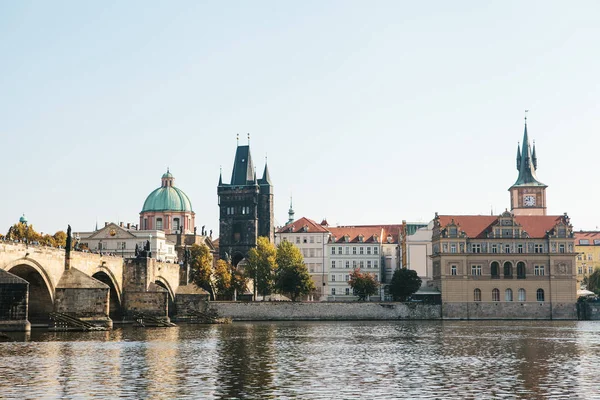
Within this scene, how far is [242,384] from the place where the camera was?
1448 inches

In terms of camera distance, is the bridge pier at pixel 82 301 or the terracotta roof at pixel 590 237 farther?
the terracotta roof at pixel 590 237

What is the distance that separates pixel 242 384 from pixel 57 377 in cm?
794

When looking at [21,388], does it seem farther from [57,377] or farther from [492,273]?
[492,273]

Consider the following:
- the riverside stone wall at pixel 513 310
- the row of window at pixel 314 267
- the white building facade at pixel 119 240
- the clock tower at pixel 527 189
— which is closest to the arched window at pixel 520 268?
the riverside stone wall at pixel 513 310

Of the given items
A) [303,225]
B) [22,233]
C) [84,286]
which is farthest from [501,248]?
[84,286]

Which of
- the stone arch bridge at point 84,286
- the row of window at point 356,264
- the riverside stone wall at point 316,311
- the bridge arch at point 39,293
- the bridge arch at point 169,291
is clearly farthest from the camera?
the row of window at point 356,264

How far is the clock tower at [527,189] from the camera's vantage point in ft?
544

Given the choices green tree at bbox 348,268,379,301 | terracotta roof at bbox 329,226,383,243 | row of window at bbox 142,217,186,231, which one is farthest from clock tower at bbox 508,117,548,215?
row of window at bbox 142,217,186,231

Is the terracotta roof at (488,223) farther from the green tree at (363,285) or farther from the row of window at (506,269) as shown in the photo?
the green tree at (363,285)

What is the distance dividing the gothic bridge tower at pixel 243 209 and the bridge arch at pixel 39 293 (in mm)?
93341

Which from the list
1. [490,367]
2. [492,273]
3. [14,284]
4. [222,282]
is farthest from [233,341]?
[492,273]

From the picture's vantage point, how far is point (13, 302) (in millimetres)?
61500

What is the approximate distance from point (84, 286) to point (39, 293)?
3691 millimetres

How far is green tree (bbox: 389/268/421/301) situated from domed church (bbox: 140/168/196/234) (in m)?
62.7
